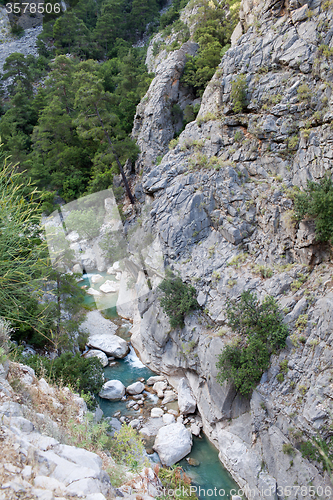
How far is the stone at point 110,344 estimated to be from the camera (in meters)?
16.5

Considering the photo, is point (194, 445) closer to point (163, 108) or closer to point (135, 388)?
point (135, 388)

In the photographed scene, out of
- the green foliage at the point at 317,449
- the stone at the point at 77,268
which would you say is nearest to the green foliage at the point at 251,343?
the green foliage at the point at 317,449

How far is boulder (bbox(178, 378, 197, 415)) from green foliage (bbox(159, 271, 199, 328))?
2835mm

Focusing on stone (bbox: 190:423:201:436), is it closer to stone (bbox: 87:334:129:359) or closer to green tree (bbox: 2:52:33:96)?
stone (bbox: 87:334:129:359)

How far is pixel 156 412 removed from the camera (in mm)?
13133

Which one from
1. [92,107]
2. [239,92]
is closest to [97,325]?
[92,107]

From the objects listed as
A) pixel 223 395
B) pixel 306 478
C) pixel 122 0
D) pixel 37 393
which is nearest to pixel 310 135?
pixel 223 395

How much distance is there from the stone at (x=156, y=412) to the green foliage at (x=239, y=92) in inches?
630

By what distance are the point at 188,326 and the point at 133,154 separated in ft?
52.9

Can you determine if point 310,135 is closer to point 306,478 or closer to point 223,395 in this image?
point 223,395

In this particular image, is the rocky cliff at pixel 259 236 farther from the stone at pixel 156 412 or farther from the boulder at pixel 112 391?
the boulder at pixel 112 391

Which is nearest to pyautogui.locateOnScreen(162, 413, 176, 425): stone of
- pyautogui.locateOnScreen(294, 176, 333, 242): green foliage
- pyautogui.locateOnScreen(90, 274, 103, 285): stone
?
pyautogui.locateOnScreen(294, 176, 333, 242): green foliage

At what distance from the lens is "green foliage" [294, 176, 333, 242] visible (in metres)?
11.0

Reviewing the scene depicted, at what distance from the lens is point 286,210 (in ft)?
42.3
